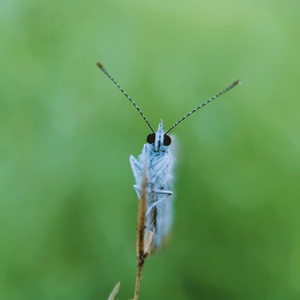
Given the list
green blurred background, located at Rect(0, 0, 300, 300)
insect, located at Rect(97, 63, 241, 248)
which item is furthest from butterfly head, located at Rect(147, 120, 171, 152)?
green blurred background, located at Rect(0, 0, 300, 300)

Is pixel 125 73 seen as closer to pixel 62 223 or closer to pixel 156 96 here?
pixel 156 96

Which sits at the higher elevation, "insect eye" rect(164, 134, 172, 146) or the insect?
"insect eye" rect(164, 134, 172, 146)

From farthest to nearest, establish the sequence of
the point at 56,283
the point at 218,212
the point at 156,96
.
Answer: the point at 156,96 < the point at 218,212 < the point at 56,283

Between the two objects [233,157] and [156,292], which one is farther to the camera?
[233,157]

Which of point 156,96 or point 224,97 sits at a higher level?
point 156,96

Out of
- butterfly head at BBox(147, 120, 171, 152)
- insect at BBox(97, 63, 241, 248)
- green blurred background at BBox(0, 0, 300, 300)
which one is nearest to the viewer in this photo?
insect at BBox(97, 63, 241, 248)

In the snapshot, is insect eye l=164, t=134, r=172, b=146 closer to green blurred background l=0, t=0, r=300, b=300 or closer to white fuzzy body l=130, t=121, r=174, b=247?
white fuzzy body l=130, t=121, r=174, b=247

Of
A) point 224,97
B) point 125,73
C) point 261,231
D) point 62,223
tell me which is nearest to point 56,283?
point 62,223

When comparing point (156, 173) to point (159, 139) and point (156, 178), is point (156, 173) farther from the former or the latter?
point (159, 139)
